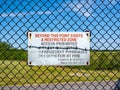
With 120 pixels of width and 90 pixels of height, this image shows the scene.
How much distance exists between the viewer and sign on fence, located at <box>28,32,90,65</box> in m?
5.70

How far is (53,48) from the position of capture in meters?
5.70

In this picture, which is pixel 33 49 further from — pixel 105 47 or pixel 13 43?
pixel 105 47

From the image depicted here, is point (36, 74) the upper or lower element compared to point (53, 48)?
lower

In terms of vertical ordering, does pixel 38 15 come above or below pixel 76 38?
above

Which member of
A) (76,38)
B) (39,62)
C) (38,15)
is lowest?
(39,62)

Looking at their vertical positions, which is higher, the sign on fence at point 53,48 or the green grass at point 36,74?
the sign on fence at point 53,48

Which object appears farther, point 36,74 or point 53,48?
point 36,74

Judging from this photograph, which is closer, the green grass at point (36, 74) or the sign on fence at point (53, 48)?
the sign on fence at point (53, 48)

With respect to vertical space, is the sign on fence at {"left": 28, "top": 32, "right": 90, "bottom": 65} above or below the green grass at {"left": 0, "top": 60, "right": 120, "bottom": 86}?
above

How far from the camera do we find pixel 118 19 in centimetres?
610

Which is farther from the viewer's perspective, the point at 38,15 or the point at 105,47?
the point at 105,47

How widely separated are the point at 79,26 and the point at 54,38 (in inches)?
19.4

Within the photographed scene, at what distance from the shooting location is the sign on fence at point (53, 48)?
18.7ft

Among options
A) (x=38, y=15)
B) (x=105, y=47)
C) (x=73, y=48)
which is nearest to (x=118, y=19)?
(x=105, y=47)
